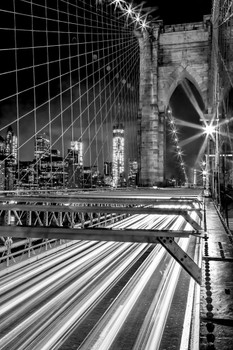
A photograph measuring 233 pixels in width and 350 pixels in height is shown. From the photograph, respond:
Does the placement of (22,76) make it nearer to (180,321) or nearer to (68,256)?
(68,256)

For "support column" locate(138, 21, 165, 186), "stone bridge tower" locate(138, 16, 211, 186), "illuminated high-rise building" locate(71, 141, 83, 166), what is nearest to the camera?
"illuminated high-rise building" locate(71, 141, 83, 166)

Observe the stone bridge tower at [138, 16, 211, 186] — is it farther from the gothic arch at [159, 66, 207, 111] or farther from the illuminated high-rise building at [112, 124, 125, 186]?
the illuminated high-rise building at [112, 124, 125, 186]

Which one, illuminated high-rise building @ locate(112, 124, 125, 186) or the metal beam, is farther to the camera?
illuminated high-rise building @ locate(112, 124, 125, 186)

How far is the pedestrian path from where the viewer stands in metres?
1.43

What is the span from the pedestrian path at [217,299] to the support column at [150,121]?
2068 cm

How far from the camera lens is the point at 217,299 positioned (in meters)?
1.85

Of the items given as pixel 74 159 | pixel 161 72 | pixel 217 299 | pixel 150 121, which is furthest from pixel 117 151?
pixel 217 299

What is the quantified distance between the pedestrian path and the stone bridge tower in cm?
2092

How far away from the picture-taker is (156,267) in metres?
5.28

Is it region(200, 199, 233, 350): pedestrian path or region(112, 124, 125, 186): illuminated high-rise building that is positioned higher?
region(112, 124, 125, 186): illuminated high-rise building

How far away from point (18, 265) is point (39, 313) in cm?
228

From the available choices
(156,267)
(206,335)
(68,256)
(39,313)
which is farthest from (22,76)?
(206,335)

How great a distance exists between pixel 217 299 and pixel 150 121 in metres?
23.1

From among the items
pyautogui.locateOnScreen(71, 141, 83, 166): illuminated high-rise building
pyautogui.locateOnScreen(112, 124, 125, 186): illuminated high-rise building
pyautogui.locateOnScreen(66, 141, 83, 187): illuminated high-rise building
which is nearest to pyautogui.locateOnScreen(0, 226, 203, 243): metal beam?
pyautogui.locateOnScreen(66, 141, 83, 187): illuminated high-rise building
